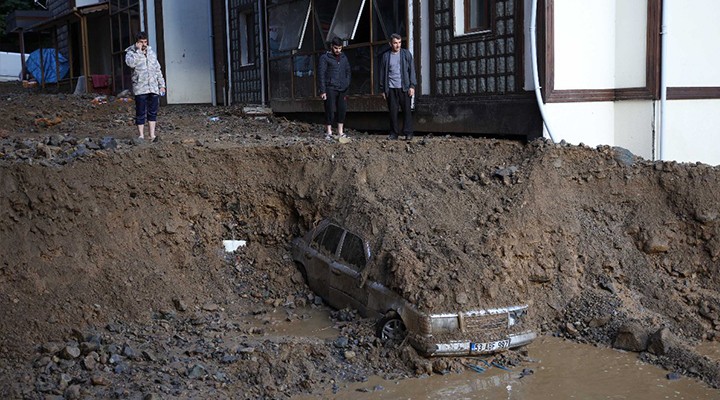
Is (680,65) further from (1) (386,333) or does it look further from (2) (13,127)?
(2) (13,127)

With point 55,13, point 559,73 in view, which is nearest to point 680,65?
point 559,73

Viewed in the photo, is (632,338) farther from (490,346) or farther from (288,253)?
(288,253)

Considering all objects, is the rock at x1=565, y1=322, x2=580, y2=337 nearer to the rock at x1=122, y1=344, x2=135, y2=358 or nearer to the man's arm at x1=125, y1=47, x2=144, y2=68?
the rock at x1=122, y1=344, x2=135, y2=358

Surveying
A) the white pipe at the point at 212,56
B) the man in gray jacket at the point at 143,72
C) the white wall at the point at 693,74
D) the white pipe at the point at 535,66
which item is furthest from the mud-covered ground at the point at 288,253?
the white pipe at the point at 212,56

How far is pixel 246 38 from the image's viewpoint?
21.2 meters

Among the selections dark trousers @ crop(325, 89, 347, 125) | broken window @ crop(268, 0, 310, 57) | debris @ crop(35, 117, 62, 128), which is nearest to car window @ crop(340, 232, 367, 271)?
dark trousers @ crop(325, 89, 347, 125)

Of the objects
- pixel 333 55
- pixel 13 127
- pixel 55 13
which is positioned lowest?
pixel 13 127

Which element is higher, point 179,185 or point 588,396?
point 179,185

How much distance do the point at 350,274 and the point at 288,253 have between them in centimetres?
239

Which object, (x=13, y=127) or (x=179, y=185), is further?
(x=13, y=127)

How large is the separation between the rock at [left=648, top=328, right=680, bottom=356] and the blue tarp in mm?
25209

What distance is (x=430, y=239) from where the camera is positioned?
34.9 ft

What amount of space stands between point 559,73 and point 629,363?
5001mm

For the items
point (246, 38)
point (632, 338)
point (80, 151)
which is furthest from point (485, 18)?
point (246, 38)
